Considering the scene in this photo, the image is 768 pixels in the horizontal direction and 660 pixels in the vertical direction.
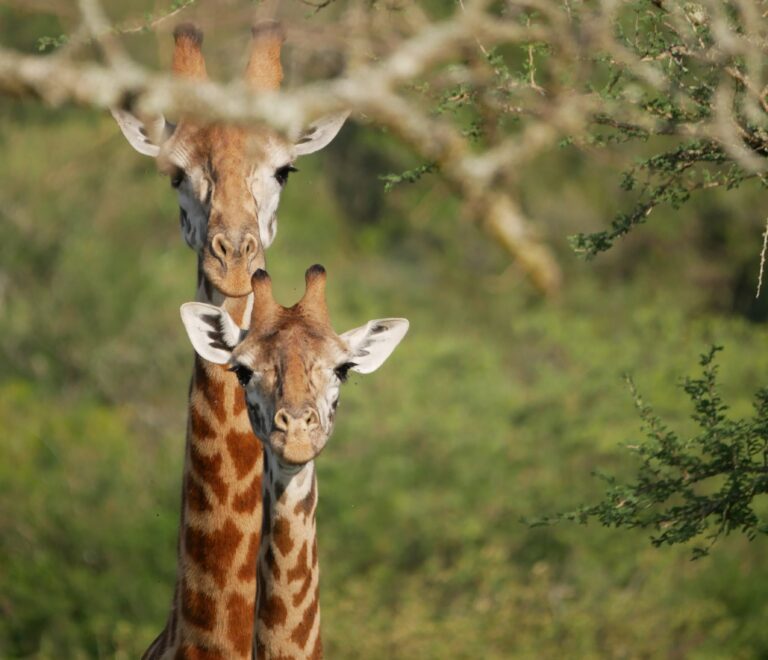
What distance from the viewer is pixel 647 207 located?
772 centimetres

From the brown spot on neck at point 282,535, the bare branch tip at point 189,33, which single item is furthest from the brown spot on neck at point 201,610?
the bare branch tip at point 189,33

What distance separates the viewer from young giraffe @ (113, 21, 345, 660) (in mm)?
7520

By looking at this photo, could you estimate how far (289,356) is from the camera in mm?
6957

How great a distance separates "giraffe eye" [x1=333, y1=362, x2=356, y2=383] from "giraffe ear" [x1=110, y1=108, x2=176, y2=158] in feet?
5.01

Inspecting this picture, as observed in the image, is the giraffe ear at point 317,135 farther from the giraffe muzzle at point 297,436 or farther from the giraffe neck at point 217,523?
the giraffe muzzle at point 297,436

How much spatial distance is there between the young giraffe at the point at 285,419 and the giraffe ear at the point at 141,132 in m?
1.15

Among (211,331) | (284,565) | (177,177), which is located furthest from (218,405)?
(177,177)

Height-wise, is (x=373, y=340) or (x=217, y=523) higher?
(x=373, y=340)

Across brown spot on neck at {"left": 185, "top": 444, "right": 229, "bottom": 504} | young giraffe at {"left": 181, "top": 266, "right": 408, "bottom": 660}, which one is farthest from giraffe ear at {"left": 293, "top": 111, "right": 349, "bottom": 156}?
brown spot on neck at {"left": 185, "top": 444, "right": 229, "bottom": 504}

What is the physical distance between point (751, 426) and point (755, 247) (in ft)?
68.1

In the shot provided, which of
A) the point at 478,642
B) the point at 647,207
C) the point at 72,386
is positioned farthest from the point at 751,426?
the point at 72,386

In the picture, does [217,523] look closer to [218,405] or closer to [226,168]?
[218,405]

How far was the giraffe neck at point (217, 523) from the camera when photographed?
7531mm

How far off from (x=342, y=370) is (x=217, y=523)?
95 centimetres
